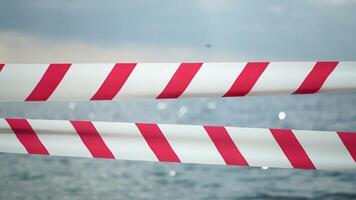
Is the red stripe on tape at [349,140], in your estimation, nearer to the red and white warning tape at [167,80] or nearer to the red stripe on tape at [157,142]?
the red and white warning tape at [167,80]

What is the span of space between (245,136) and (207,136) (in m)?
0.15

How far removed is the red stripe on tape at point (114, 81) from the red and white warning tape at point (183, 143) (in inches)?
5.0

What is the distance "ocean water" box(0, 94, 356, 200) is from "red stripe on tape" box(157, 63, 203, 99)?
200mm

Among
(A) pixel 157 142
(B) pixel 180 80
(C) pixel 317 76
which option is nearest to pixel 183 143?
(A) pixel 157 142

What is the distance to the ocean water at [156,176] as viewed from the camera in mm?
2201

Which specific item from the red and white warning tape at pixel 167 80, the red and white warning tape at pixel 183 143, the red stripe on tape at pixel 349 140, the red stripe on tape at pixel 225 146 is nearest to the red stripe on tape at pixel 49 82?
the red and white warning tape at pixel 167 80

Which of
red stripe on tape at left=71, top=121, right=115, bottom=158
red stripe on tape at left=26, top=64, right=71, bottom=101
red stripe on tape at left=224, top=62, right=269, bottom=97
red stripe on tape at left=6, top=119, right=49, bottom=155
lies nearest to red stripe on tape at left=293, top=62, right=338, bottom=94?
red stripe on tape at left=224, top=62, right=269, bottom=97

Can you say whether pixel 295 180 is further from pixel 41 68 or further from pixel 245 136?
pixel 41 68

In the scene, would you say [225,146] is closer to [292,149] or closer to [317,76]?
[292,149]

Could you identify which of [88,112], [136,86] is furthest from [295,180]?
[88,112]

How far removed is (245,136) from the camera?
70.3 inches

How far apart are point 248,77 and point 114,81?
0.56 metres

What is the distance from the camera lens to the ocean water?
86.7 inches

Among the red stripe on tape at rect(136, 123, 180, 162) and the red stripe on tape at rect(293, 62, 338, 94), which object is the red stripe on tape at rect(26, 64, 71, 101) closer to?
the red stripe on tape at rect(136, 123, 180, 162)
